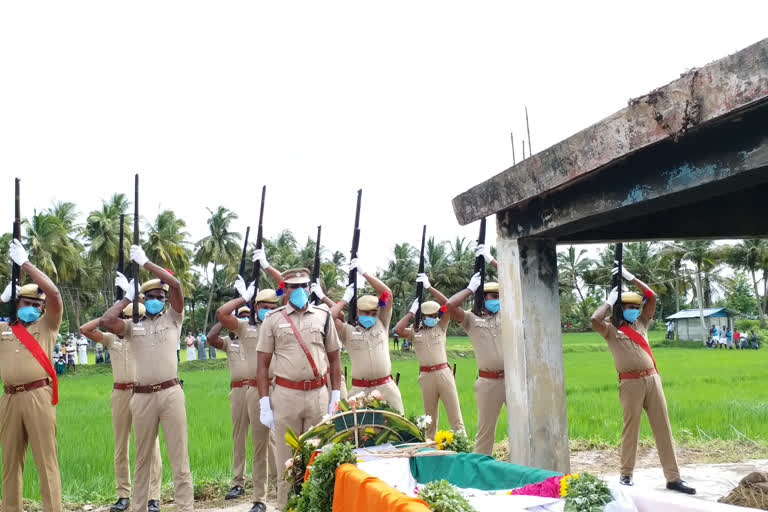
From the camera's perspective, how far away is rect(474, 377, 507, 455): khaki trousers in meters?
6.95

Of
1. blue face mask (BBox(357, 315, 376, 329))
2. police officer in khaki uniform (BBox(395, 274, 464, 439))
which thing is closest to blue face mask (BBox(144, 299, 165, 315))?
blue face mask (BBox(357, 315, 376, 329))

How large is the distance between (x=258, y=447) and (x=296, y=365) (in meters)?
1.42

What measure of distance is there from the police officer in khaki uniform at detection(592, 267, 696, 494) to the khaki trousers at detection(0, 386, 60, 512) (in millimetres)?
4988

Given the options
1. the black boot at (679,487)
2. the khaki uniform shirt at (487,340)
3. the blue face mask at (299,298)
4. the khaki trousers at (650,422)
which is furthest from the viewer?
the khaki uniform shirt at (487,340)

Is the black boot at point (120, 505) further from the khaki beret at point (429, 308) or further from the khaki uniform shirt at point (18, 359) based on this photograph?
the khaki beret at point (429, 308)

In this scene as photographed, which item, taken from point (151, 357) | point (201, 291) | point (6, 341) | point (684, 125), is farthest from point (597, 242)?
point (201, 291)

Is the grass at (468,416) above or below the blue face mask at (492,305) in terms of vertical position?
below

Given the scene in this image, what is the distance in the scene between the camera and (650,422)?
6.53 meters

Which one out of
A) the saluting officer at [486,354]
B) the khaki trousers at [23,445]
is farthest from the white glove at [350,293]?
the khaki trousers at [23,445]

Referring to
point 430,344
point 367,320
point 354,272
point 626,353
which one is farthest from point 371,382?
point 626,353

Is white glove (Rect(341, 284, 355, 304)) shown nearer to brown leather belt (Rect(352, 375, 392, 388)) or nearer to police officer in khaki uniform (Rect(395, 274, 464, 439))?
brown leather belt (Rect(352, 375, 392, 388))

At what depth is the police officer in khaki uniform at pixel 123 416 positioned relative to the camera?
6678mm

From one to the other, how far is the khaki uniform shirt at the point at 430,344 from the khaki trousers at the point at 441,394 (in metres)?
0.15

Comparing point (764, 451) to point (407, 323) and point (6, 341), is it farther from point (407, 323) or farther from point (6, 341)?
point (6, 341)
